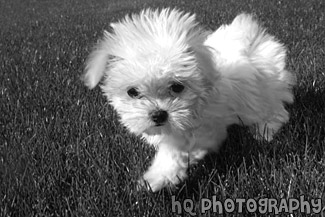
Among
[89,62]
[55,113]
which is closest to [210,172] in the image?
[89,62]

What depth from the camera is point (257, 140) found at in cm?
340

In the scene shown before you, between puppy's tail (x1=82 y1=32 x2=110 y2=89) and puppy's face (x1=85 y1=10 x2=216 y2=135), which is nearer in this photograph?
puppy's face (x1=85 y1=10 x2=216 y2=135)

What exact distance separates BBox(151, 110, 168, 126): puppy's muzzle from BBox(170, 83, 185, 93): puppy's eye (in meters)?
0.17

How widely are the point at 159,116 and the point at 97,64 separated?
2.20 ft

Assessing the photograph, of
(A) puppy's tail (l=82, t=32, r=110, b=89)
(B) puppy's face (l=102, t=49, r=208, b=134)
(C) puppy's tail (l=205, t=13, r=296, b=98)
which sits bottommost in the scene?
(B) puppy's face (l=102, t=49, r=208, b=134)

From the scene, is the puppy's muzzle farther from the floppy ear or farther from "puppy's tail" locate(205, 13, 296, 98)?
"puppy's tail" locate(205, 13, 296, 98)

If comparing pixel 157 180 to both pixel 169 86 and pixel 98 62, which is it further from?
pixel 98 62

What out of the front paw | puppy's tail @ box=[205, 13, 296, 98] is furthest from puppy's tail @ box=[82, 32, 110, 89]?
puppy's tail @ box=[205, 13, 296, 98]

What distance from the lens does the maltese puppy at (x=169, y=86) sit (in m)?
2.73

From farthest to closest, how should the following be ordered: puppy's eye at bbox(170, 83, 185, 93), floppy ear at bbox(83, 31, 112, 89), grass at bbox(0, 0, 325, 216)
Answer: floppy ear at bbox(83, 31, 112, 89) → puppy's eye at bbox(170, 83, 185, 93) → grass at bbox(0, 0, 325, 216)

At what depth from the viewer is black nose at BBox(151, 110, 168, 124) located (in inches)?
107

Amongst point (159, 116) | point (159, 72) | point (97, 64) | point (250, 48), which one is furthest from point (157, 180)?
point (250, 48)

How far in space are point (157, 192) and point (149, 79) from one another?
70 centimetres

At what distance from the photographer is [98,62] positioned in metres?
3.08
